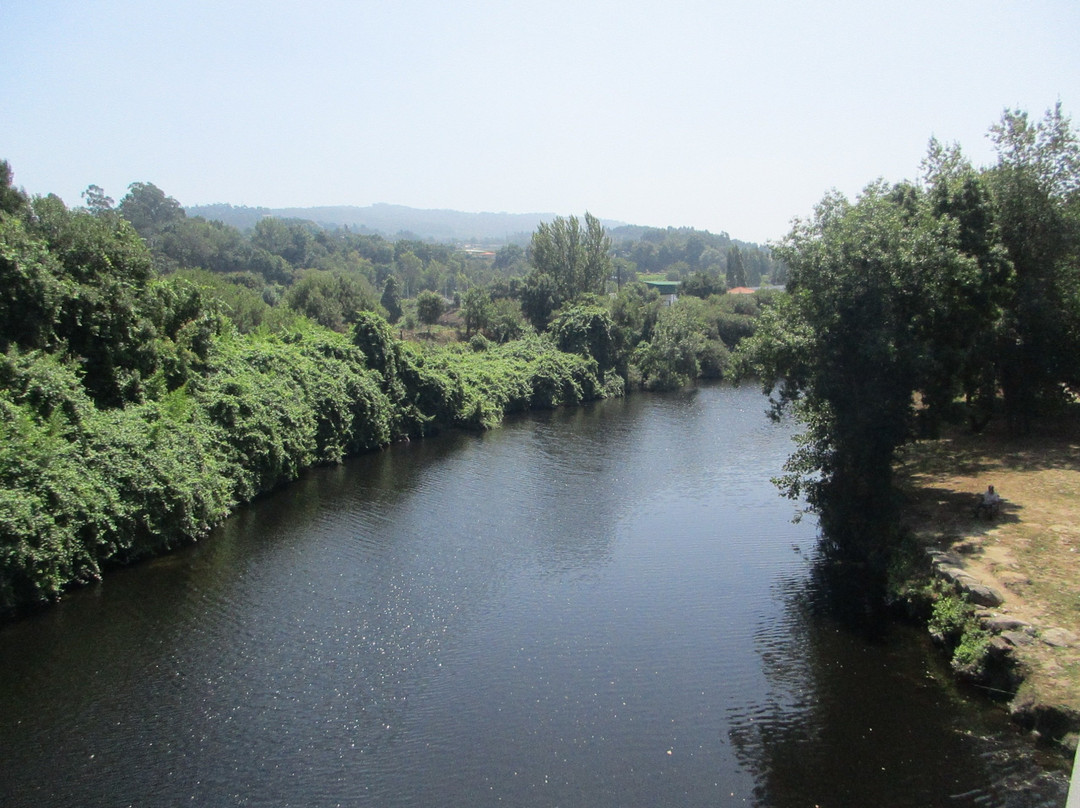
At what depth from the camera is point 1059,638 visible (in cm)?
1641

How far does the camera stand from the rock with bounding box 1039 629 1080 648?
16.2m

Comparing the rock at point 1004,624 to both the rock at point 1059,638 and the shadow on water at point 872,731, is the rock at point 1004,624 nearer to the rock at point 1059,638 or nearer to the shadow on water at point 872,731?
the rock at point 1059,638

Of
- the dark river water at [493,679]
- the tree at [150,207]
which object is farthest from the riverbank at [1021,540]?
the tree at [150,207]

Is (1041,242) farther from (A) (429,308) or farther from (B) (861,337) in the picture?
(A) (429,308)

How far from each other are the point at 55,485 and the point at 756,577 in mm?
21337

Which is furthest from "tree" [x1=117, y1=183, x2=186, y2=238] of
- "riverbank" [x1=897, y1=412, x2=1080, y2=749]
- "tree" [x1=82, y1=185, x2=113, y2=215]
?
"riverbank" [x1=897, y1=412, x2=1080, y2=749]

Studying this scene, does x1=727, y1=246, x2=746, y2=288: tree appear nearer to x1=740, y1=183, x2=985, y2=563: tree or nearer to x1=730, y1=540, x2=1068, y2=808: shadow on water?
x1=740, y1=183, x2=985, y2=563: tree

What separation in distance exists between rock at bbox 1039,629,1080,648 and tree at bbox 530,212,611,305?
67205mm

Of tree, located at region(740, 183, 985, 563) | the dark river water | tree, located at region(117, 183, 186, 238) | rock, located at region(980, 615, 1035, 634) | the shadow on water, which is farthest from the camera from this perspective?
tree, located at region(117, 183, 186, 238)

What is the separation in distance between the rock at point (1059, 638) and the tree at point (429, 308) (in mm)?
69388

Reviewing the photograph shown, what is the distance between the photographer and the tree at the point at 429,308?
267 feet

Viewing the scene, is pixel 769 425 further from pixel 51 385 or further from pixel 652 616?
pixel 51 385

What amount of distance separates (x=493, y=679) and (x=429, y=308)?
6591cm

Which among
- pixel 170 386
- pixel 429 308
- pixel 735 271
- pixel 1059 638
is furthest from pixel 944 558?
pixel 735 271
